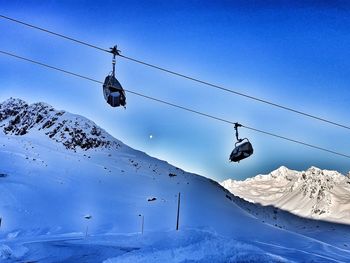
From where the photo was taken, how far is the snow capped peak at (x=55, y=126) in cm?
7238

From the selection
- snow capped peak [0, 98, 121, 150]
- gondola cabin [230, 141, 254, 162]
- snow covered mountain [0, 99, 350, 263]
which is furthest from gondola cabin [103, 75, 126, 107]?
snow capped peak [0, 98, 121, 150]

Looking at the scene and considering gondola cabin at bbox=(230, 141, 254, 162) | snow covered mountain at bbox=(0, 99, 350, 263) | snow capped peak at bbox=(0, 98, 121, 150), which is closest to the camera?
gondola cabin at bbox=(230, 141, 254, 162)

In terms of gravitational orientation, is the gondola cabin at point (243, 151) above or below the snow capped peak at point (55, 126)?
below

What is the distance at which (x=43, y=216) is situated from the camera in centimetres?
3584

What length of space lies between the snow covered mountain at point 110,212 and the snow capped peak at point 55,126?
38cm

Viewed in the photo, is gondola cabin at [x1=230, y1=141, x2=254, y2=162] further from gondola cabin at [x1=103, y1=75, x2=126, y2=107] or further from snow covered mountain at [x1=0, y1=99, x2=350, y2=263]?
gondola cabin at [x1=103, y1=75, x2=126, y2=107]

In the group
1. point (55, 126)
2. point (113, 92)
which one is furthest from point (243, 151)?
point (55, 126)

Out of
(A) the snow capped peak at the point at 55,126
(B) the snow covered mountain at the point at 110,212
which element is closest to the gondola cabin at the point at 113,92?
(B) the snow covered mountain at the point at 110,212

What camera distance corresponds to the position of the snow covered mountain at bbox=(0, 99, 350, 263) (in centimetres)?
2073

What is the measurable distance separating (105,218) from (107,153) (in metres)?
32.0

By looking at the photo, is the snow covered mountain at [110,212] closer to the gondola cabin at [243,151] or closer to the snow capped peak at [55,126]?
the snow capped peak at [55,126]

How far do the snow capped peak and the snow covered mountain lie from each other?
14.9 inches

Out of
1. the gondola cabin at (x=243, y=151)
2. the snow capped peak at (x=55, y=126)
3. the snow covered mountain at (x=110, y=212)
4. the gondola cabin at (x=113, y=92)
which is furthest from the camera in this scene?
the snow capped peak at (x=55, y=126)

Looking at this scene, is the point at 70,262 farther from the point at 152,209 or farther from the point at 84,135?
the point at 84,135
